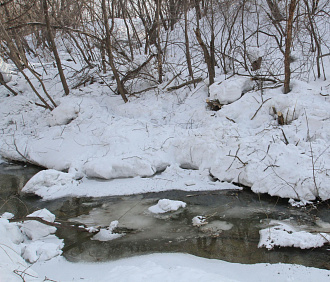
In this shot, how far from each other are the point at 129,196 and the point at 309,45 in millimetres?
7486

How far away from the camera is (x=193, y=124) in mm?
8102

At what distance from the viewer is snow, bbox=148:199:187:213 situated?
5289 mm

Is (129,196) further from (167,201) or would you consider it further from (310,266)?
(310,266)

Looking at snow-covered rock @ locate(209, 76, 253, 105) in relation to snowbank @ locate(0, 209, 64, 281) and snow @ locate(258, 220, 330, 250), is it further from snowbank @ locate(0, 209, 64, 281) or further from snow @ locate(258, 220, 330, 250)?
snowbank @ locate(0, 209, 64, 281)

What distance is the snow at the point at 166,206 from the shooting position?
5.29 m

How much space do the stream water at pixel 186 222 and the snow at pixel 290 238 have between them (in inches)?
2.8

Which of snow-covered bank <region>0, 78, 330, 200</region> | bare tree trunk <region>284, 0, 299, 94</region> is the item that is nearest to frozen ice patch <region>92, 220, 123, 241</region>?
snow-covered bank <region>0, 78, 330, 200</region>

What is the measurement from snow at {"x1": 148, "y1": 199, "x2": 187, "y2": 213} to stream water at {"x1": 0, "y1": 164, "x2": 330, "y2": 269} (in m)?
0.10

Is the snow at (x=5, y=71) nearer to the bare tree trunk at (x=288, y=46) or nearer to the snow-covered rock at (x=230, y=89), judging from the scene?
A: the snow-covered rock at (x=230, y=89)


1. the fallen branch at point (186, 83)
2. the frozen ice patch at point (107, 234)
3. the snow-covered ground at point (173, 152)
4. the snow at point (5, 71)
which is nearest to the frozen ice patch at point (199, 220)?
the snow-covered ground at point (173, 152)

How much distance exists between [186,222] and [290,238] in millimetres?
1559

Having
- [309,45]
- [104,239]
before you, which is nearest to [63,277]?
[104,239]

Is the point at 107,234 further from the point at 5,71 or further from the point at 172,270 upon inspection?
the point at 5,71

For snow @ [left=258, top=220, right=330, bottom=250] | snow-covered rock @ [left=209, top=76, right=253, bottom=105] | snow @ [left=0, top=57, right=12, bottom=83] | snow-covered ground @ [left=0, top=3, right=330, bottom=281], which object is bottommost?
snow @ [left=258, top=220, right=330, bottom=250]
